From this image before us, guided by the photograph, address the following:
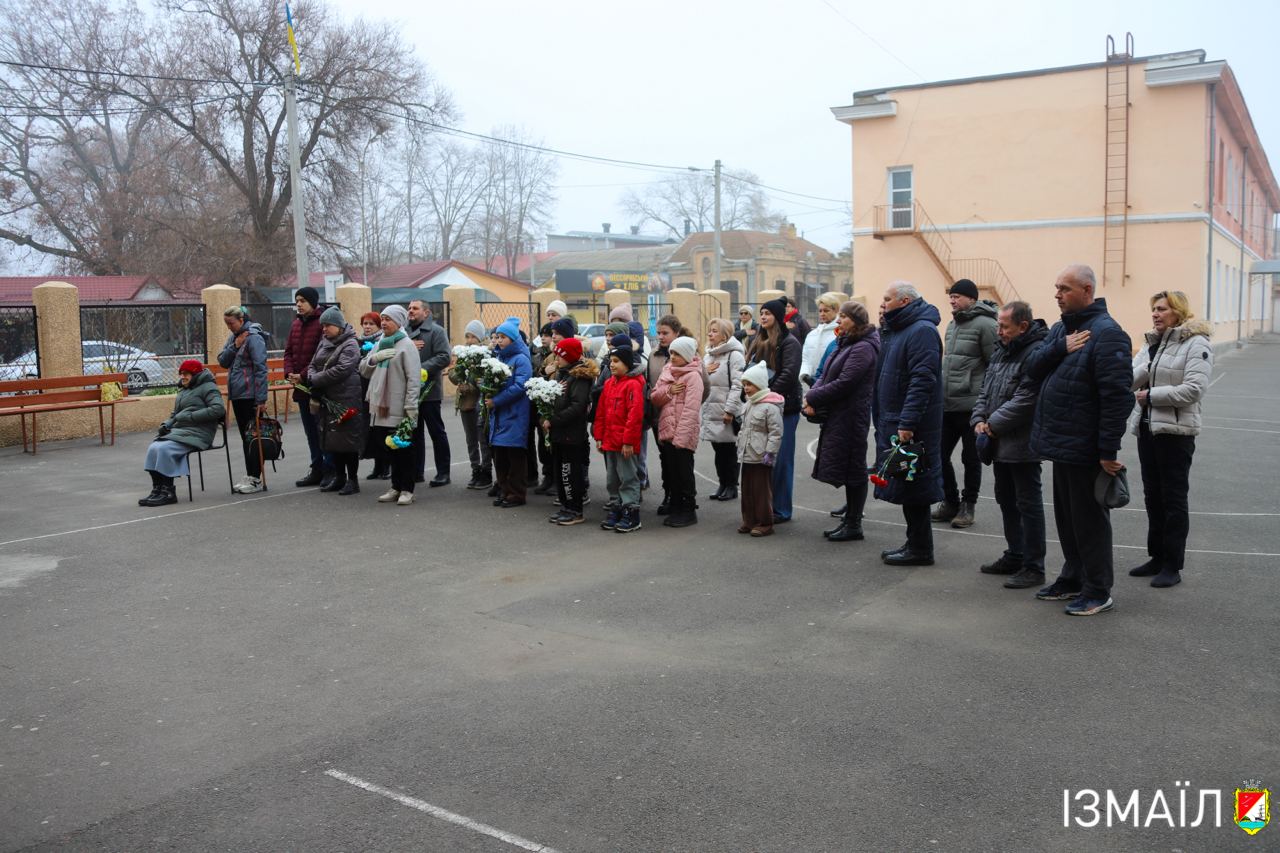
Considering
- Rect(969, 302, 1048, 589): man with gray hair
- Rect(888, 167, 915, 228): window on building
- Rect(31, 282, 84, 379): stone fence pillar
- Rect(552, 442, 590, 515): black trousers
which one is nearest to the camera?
Rect(969, 302, 1048, 589): man with gray hair

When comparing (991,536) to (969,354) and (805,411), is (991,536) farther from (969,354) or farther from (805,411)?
(805,411)

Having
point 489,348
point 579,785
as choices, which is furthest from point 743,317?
point 579,785

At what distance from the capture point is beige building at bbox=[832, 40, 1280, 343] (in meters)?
30.7

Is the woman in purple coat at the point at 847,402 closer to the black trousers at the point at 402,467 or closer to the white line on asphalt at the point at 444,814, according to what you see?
the black trousers at the point at 402,467

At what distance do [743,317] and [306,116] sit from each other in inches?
1210

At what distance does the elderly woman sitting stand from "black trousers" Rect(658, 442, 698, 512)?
4.70 m

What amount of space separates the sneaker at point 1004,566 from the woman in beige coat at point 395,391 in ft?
18.6

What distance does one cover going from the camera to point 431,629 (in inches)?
262

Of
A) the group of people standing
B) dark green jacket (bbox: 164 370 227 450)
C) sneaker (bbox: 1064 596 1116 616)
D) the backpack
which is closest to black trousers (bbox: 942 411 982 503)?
the group of people standing

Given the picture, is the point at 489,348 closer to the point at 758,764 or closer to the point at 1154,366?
the point at 1154,366

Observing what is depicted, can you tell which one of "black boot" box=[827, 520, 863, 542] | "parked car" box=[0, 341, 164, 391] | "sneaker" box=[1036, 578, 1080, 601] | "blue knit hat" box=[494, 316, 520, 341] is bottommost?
"sneaker" box=[1036, 578, 1080, 601]

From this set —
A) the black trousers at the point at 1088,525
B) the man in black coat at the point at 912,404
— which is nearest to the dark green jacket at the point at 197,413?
the man in black coat at the point at 912,404

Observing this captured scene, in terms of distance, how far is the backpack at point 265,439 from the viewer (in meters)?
11.4

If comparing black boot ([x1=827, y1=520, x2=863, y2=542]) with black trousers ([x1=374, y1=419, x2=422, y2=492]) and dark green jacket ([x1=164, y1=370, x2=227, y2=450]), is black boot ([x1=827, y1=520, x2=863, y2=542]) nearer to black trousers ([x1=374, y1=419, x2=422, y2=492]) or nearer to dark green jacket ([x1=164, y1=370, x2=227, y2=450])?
black trousers ([x1=374, y1=419, x2=422, y2=492])
